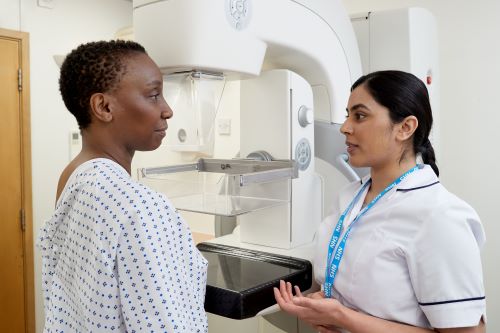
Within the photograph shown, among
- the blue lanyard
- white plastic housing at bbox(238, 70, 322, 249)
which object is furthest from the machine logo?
the blue lanyard

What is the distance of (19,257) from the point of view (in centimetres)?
265

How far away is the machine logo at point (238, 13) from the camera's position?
1013 millimetres

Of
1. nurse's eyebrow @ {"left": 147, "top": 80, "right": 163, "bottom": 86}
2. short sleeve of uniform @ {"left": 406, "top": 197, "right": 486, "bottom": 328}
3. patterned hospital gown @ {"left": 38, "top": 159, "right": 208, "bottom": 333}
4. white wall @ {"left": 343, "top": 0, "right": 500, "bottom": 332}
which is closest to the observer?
patterned hospital gown @ {"left": 38, "top": 159, "right": 208, "bottom": 333}

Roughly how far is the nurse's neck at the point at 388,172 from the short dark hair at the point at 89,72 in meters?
0.65

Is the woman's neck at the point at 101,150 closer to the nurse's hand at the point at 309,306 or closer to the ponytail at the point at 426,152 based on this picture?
the nurse's hand at the point at 309,306

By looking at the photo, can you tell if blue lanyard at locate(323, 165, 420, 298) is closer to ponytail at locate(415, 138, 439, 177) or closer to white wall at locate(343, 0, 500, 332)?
ponytail at locate(415, 138, 439, 177)

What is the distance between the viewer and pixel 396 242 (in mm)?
993

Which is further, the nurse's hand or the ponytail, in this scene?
the ponytail

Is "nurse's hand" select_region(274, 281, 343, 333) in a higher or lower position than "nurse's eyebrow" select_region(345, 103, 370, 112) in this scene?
lower

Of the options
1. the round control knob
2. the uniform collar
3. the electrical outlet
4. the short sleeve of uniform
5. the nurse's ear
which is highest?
the electrical outlet

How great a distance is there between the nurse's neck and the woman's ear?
0.66 m

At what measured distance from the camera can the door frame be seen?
8.52 feet

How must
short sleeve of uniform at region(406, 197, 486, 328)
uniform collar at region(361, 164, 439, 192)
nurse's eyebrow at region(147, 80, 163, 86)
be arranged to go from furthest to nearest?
uniform collar at region(361, 164, 439, 192)
short sleeve of uniform at region(406, 197, 486, 328)
nurse's eyebrow at region(147, 80, 163, 86)

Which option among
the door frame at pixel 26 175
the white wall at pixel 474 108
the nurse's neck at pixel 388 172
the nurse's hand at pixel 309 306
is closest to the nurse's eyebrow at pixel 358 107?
the nurse's neck at pixel 388 172
